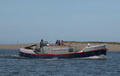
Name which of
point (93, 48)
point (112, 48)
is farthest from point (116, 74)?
point (112, 48)

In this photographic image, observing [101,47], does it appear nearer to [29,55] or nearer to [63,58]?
[63,58]

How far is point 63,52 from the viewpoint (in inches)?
1957

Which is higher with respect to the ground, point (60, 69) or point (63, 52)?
point (63, 52)

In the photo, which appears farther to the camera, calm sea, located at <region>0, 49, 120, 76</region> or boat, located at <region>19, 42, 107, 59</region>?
boat, located at <region>19, 42, 107, 59</region>

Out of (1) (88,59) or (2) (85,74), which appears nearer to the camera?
(2) (85,74)

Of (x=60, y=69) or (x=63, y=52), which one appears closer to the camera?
(x=60, y=69)

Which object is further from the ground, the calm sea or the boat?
the boat

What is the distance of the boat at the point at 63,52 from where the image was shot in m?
48.9

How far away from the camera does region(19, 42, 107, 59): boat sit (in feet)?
160

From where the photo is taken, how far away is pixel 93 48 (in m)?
49.0

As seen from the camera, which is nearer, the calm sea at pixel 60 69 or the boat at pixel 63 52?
the calm sea at pixel 60 69

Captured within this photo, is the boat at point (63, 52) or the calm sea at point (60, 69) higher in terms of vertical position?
the boat at point (63, 52)

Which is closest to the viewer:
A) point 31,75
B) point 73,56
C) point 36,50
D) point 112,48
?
point 31,75

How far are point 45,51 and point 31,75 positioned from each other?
20339 millimetres
